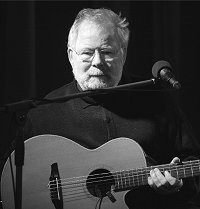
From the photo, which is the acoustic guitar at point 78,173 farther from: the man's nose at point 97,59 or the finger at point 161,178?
the man's nose at point 97,59

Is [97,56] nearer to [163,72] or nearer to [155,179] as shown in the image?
[163,72]

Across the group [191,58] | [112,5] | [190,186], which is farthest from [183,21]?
[190,186]

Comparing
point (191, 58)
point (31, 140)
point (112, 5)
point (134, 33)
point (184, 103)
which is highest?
point (112, 5)

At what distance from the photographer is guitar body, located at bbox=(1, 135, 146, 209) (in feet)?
6.47

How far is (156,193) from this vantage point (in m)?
2.14

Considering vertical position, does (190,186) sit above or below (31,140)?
below

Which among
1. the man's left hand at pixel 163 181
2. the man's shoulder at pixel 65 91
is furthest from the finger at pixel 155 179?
the man's shoulder at pixel 65 91

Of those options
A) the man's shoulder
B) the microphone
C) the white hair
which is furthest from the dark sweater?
the microphone

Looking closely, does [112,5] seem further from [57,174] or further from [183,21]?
[57,174]

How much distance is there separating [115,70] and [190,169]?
1.92 feet

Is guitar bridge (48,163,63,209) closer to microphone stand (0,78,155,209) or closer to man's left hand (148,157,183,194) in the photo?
microphone stand (0,78,155,209)

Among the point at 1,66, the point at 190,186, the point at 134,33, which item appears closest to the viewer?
the point at 190,186

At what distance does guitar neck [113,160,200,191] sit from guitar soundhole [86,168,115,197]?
0.09 ft

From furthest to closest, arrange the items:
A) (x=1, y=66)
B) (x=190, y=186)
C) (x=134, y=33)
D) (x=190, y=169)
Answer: (x=134, y=33), (x=1, y=66), (x=190, y=186), (x=190, y=169)
